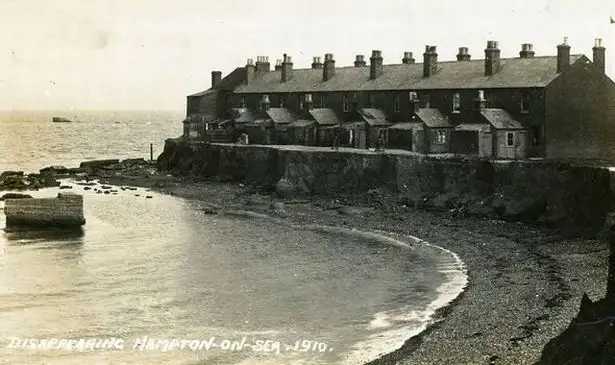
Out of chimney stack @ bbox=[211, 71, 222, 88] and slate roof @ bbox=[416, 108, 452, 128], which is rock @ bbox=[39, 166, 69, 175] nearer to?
chimney stack @ bbox=[211, 71, 222, 88]

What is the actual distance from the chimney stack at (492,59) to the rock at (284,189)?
1599cm

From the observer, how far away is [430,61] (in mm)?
Answer: 55781

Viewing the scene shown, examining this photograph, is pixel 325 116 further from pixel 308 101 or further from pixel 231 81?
pixel 231 81

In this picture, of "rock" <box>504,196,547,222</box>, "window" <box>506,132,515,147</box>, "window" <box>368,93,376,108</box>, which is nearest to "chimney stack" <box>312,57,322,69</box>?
"window" <box>368,93,376,108</box>

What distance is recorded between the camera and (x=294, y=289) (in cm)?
3022

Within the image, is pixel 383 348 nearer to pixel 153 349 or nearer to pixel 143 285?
pixel 153 349

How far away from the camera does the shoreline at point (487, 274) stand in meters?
22.0

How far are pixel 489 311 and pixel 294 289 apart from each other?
8117mm

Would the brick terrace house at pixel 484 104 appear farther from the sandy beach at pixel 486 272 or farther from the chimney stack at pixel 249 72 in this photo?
the chimney stack at pixel 249 72

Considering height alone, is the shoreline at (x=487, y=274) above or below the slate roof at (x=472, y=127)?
below

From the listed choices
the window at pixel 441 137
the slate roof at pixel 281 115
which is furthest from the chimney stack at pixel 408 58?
the window at pixel 441 137

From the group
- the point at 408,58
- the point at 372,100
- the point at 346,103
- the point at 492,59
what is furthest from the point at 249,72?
the point at 492,59

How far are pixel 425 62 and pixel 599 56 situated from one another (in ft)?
40.1

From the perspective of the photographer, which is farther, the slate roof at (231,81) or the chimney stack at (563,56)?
the slate roof at (231,81)
